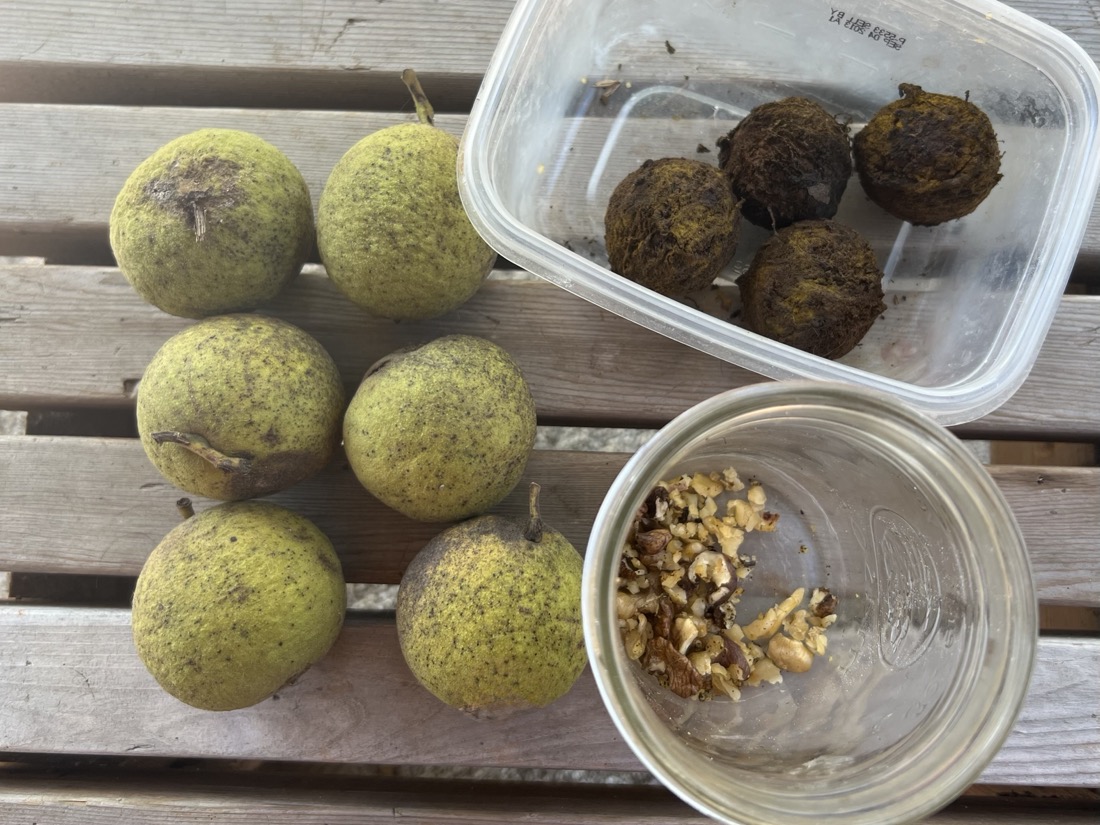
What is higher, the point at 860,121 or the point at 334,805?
the point at 860,121

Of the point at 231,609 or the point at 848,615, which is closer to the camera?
the point at 231,609

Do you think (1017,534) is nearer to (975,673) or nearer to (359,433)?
(975,673)

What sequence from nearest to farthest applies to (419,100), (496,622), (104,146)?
(496,622)
(419,100)
(104,146)

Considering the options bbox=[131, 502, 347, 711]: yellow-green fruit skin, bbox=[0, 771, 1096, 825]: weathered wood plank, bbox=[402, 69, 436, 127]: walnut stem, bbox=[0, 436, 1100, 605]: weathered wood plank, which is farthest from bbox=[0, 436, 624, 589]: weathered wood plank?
bbox=[402, 69, 436, 127]: walnut stem

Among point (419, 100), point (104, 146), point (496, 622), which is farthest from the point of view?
point (104, 146)

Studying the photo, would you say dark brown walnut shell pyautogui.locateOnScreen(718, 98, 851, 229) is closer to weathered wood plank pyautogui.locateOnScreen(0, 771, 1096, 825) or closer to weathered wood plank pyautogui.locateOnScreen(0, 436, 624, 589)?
weathered wood plank pyautogui.locateOnScreen(0, 436, 624, 589)

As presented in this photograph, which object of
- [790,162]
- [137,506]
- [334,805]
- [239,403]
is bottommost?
[334,805]

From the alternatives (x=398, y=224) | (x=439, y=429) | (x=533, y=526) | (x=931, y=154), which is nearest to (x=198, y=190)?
(x=398, y=224)

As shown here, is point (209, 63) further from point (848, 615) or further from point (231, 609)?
point (848, 615)

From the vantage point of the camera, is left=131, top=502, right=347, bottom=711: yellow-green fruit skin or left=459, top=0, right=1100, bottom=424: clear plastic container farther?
left=459, top=0, right=1100, bottom=424: clear plastic container
